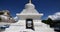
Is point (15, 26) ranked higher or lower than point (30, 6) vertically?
lower

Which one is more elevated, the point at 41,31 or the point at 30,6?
the point at 30,6

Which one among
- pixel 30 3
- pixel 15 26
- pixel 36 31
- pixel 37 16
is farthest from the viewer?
pixel 30 3

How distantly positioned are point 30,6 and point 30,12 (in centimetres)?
121

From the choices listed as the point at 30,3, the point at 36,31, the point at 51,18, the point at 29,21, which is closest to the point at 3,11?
the point at 51,18

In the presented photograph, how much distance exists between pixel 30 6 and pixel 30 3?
0.79 m

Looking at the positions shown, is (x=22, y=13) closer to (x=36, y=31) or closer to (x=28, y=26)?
(x=28, y=26)

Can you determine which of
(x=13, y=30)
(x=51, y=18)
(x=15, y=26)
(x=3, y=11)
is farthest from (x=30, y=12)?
(x=3, y=11)

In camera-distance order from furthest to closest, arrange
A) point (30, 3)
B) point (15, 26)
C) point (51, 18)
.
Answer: point (51, 18)
point (30, 3)
point (15, 26)

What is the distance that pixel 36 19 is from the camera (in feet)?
63.2

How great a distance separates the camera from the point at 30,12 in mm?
19391

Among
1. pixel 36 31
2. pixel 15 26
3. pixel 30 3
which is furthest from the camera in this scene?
pixel 30 3

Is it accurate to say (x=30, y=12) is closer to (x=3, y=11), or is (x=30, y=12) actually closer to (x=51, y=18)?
(x=51, y=18)

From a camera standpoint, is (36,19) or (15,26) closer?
(15,26)

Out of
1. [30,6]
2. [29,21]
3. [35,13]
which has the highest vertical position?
[30,6]
